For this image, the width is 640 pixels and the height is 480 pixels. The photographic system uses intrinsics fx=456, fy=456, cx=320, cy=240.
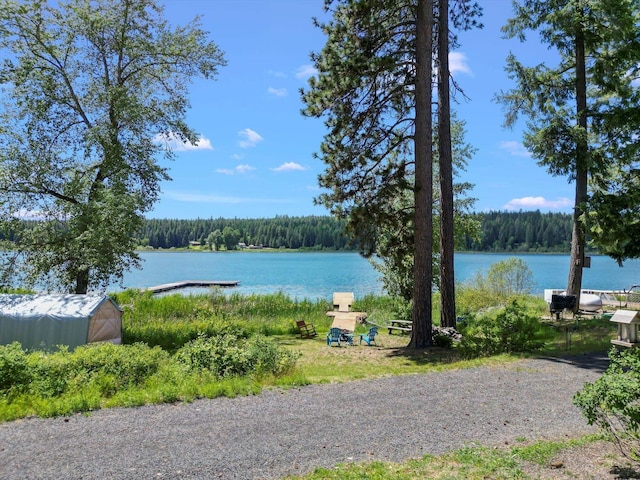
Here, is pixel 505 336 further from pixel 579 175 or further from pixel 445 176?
pixel 579 175

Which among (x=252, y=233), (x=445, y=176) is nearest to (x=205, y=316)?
(x=445, y=176)

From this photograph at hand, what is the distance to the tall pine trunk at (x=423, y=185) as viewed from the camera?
39.9ft

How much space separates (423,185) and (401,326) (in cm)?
626

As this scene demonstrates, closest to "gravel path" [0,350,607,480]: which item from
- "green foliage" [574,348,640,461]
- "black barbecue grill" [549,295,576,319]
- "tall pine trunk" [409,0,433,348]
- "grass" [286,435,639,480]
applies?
"grass" [286,435,639,480]

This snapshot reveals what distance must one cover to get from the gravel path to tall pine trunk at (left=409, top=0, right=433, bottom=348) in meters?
4.83

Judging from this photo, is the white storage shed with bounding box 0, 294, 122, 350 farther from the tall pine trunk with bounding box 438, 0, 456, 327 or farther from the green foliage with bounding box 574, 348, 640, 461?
the green foliage with bounding box 574, 348, 640, 461

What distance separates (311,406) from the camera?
6.36m

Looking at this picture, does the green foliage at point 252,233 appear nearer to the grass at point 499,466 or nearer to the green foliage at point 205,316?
Answer: the green foliage at point 205,316

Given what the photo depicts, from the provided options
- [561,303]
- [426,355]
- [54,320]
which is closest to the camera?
[426,355]

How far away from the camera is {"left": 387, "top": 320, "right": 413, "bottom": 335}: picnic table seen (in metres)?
15.4

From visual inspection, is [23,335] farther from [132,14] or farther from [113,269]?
[132,14]

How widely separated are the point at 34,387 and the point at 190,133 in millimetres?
11942

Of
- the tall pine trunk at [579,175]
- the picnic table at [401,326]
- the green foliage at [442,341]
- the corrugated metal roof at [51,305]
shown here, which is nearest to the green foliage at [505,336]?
the green foliage at [442,341]

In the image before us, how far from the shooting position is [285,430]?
211 inches
